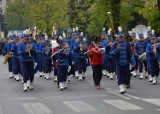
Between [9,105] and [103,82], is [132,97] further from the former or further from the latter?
[103,82]

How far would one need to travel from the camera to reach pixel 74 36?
25.6m

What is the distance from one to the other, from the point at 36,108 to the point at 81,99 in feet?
7.48

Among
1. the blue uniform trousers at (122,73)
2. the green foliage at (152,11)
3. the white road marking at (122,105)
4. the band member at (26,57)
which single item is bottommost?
the white road marking at (122,105)

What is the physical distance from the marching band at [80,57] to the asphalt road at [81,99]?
0.50m

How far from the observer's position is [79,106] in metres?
14.5

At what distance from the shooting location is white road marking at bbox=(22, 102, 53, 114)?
1350 cm

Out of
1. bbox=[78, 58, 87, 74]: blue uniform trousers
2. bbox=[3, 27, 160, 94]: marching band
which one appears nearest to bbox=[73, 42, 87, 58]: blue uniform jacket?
bbox=[3, 27, 160, 94]: marching band

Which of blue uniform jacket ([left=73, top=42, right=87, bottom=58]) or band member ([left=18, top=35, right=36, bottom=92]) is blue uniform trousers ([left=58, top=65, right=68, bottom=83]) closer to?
band member ([left=18, top=35, right=36, bottom=92])

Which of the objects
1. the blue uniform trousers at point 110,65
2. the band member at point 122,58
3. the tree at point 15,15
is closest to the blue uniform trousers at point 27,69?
the band member at point 122,58

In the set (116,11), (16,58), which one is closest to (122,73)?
(16,58)

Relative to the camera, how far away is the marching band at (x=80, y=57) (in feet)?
58.6

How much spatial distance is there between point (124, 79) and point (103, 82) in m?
4.40

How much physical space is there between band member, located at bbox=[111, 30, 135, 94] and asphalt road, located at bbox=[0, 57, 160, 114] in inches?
18.7

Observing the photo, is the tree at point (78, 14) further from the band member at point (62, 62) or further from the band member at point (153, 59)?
the band member at point (62, 62)
